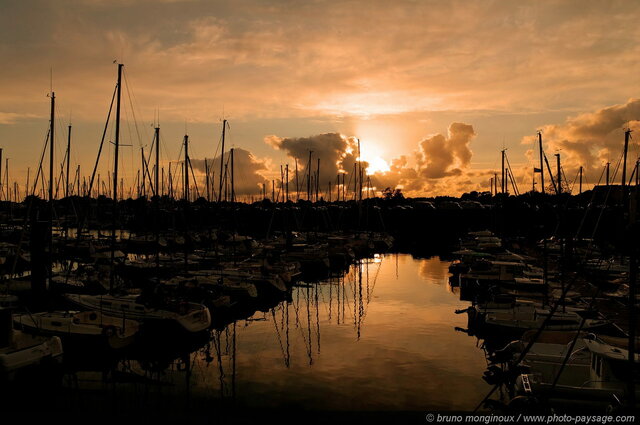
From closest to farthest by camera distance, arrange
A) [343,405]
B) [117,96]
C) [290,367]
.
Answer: [343,405] < [290,367] < [117,96]

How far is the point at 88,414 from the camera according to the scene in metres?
18.7

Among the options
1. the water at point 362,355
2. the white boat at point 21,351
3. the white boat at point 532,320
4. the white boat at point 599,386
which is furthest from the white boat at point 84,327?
the white boat at point 532,320

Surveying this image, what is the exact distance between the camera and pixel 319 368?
2673cm

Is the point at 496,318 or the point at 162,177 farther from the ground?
the point at 162,177

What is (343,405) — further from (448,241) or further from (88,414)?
(448,241)

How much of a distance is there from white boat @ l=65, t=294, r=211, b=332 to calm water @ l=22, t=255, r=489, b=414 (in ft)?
5.90

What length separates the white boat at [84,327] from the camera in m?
27.2

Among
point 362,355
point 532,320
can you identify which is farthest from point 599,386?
point 532,320

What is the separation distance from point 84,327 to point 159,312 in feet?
15.1

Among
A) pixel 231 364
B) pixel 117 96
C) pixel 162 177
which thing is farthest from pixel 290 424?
pixel 162 177

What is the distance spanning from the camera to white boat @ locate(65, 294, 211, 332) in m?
30.9

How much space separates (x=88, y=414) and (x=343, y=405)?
9.93 m

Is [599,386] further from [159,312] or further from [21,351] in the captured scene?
[159,312]

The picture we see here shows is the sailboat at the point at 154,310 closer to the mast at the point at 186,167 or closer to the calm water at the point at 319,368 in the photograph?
the calm water at the point at 319,368
